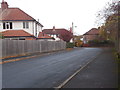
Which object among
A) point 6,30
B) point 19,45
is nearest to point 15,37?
point 6,30

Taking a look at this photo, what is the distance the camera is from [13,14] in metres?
50.5

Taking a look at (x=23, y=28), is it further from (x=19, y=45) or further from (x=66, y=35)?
(x=66, y=35)

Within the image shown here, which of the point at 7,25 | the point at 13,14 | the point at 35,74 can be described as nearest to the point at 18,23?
the point at 7,25

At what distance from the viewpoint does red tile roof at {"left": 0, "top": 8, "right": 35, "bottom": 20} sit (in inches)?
1934

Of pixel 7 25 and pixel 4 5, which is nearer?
pixel 7 25

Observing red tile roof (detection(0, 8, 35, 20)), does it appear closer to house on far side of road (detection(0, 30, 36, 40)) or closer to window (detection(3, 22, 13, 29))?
window (detection(3, 22, 13, 29))

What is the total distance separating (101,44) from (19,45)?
2490 inches

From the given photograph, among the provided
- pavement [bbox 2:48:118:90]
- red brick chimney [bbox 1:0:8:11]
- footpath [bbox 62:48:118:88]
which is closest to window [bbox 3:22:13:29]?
red brick chimney [bbox 1:0:8:11]

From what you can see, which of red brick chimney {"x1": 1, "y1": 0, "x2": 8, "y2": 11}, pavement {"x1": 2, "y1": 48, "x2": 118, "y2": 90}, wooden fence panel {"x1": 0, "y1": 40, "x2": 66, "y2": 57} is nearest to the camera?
pavement {"x1": 2, "y1": 48, "x2": 118, "y2": 90}

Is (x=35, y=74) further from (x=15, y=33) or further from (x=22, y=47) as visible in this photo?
(x=15, y=33)

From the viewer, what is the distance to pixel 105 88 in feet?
28.6

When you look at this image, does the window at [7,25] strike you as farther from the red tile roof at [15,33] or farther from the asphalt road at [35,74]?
the asphalt road at [35,74]

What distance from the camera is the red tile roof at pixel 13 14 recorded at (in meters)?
49.1

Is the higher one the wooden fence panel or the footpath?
the wooden fence panel
